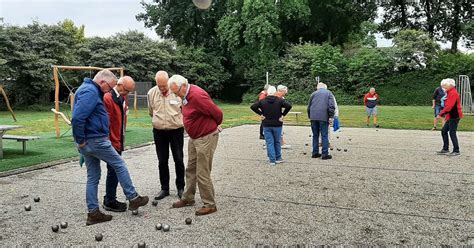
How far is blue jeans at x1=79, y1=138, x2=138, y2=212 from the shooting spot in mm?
5059

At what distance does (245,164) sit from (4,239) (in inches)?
209

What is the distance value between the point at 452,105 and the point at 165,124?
22.6ft

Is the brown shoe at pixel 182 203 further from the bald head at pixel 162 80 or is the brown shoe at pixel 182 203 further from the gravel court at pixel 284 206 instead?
the bald head at pixel 162 80

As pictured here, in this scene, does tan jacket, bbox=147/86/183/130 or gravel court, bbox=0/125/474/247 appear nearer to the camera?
gravel court, bbox=0/125/474/247

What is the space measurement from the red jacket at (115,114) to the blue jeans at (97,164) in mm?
356

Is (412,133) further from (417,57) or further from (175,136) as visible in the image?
(417,57)

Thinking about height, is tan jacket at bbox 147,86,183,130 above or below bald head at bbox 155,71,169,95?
below

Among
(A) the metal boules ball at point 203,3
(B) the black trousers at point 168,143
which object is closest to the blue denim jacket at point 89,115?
(B) the black trousers at point 168,143

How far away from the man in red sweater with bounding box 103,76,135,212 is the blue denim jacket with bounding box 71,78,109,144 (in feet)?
1.27

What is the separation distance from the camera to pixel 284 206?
5891 mm

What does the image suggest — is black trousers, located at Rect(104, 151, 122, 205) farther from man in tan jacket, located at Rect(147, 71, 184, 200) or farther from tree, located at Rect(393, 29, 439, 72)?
tree, located at Rect(393, 29, 439, 72)

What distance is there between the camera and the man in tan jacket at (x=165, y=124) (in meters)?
6.15

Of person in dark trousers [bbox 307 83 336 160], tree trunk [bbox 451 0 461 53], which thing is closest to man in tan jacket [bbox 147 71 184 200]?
person in dark trousers [bbox 307 83 336 160]

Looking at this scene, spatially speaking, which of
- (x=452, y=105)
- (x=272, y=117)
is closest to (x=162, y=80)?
(x=272, y=117)
